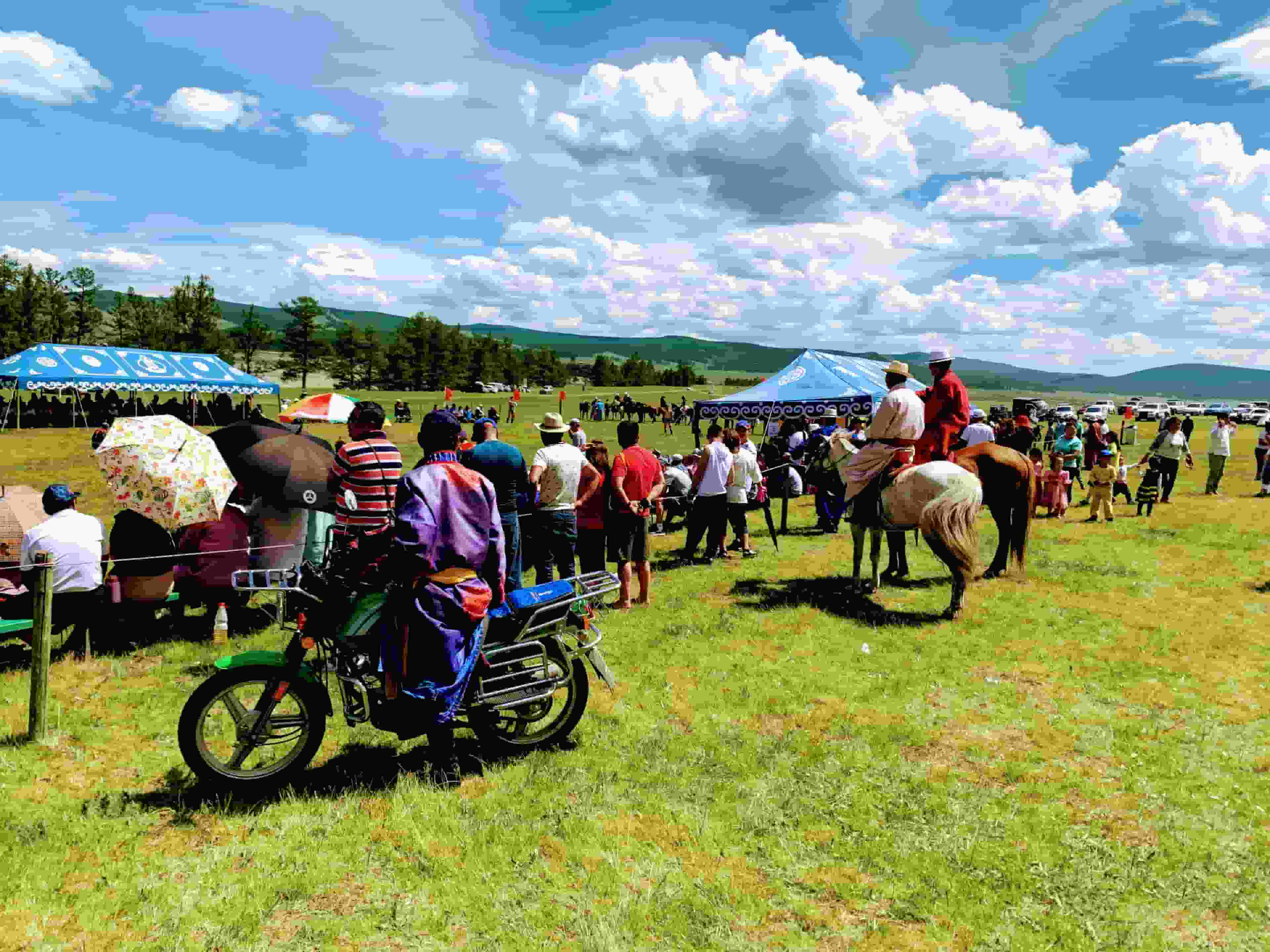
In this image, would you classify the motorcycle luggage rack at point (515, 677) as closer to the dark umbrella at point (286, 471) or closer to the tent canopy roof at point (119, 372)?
the dark umbrella at point (286, 471)

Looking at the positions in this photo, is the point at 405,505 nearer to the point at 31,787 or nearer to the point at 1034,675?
the point at 31,787

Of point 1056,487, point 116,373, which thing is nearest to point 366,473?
point 1056,487

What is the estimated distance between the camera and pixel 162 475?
6996mm

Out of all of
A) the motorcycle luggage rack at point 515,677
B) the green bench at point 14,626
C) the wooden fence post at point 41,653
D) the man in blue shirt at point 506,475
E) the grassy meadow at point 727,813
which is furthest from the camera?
the man in blue shirt at point 506,475

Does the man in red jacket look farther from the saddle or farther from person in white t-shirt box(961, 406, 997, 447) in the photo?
person in white t-shirt box(961, 406, 997, 447)

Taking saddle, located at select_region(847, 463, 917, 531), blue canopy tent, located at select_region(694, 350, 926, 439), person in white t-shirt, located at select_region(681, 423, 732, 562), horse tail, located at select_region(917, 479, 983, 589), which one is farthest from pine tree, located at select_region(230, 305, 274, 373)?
horse tail, located at select_region(917, 479, 983, 589)

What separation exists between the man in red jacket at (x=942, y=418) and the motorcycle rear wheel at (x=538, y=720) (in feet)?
20.3

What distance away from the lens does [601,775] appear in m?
5.09

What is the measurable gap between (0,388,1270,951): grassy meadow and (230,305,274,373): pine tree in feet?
351

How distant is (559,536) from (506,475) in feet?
4.27

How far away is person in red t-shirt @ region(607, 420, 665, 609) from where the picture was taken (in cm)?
874

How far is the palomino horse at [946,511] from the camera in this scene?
27.4ft

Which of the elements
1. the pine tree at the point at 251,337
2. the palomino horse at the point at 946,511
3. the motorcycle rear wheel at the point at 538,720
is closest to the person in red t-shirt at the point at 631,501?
the palomino horse at the point at 946,511

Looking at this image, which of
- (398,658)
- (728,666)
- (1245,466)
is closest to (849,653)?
(728,666)
